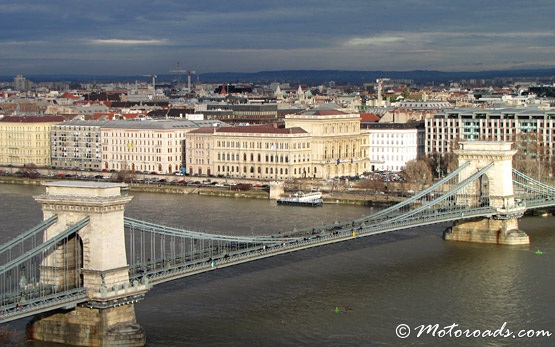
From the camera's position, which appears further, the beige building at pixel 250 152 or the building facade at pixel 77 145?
the building facade at pixel 77 145

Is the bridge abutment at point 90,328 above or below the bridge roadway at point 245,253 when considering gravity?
below

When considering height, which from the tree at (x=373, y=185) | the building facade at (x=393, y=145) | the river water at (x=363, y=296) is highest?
the building facade at (x=393, y=145)

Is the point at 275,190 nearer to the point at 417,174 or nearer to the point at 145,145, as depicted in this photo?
the point at 417,174

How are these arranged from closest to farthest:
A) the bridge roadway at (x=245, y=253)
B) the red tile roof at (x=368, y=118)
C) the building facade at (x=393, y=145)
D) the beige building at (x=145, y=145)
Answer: the bridge roadway at (x=245, y=253), the beige building at (x=145, y=145), the building facade at (x=393, y=145), the red tile roof at (x=368, y=118)

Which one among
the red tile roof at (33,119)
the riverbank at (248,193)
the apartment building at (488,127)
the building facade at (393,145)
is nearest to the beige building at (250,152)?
the riverbank at (248,193)

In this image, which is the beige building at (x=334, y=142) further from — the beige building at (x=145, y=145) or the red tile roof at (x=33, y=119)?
the red tile roof at (x=33, y=119)

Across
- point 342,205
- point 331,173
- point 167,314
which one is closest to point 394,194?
point 342,205

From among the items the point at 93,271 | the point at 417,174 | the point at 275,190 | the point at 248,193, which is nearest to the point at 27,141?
the point at 248,193
